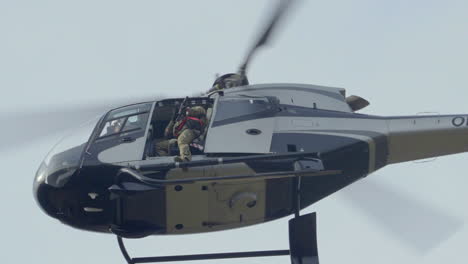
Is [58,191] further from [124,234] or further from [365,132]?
[365,132]

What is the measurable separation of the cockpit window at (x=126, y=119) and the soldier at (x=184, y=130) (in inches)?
16.7

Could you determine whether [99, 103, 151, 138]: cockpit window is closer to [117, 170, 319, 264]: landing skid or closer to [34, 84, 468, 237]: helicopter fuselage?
[34, 84, 468, 237]: helicopter fuselage

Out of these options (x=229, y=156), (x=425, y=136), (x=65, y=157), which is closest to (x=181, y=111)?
(x=229, y=156)

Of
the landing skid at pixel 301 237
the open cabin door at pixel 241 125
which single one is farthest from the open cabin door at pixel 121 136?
the landing skid at pixel 301 237

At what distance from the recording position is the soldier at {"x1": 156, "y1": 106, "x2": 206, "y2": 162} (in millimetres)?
11969

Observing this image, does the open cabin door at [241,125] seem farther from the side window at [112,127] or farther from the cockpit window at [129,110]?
the side window at [112,127]

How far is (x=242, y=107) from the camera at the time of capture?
1275 centimetres

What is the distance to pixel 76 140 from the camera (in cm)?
1241

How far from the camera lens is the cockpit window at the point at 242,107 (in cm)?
1259

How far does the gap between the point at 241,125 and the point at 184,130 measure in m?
0.86

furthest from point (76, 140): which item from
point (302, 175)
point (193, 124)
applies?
point (302, 175)

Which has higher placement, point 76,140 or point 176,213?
point 76,140

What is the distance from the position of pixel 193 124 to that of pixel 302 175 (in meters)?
1.92

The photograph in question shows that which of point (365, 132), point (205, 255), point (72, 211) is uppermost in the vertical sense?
point (365, 132)
